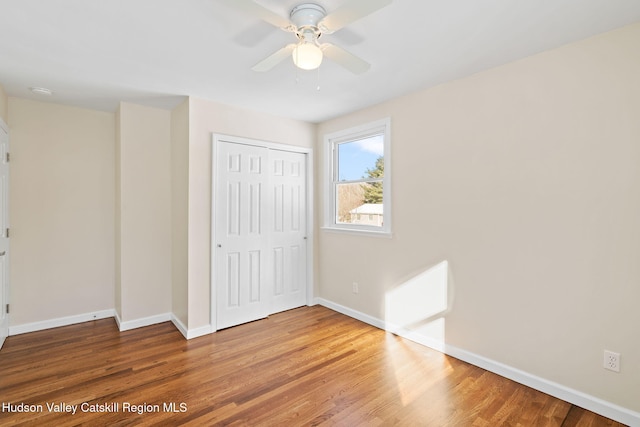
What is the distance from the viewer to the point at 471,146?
8.68ft

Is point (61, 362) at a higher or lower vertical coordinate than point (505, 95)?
lower

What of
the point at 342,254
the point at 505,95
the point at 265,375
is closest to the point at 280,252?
the point at 342,254

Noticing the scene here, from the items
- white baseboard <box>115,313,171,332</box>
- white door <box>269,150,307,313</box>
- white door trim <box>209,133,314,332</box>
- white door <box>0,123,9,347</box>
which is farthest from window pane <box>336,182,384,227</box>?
white door <box>0,123,9,347</box>

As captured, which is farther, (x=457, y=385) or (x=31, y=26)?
(x=457, y=385)

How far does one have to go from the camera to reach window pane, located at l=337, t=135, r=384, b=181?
351 centimetres

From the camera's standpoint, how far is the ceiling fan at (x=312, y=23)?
144 centimetres

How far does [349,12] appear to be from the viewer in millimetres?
1499

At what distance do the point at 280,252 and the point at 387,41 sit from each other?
264cm

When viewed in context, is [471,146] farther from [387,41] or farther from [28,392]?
[28,392]

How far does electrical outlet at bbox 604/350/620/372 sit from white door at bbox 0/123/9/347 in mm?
4907

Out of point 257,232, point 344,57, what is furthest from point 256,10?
point 257,232

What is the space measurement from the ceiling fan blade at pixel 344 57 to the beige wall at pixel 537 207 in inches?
48.5

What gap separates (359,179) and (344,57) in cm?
194

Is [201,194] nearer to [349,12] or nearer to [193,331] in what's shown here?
[193,331]
